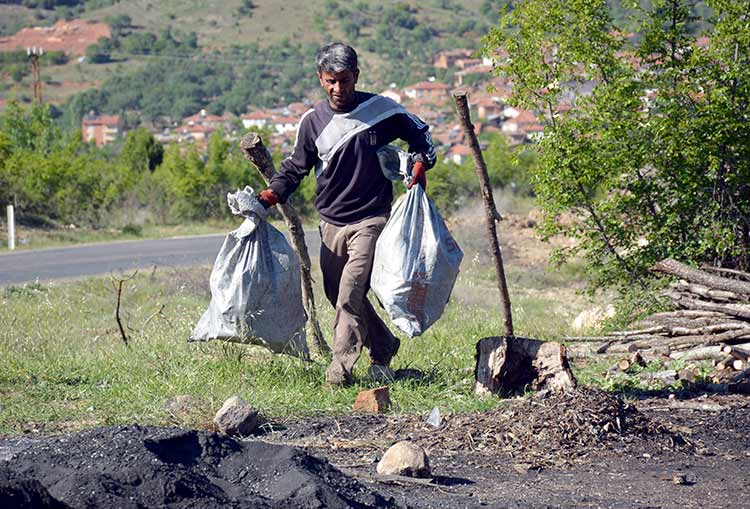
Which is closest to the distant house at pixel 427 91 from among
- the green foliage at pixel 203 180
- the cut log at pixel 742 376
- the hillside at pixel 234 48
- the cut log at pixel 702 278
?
the hillside at pixel 234 48

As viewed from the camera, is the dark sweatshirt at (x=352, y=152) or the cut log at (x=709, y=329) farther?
the cut log at (x=709, y=329)

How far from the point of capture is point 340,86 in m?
6.09

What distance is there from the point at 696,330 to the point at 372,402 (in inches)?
129

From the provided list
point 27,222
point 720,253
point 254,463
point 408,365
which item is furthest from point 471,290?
point 27,222

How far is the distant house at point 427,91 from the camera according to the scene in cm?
6419

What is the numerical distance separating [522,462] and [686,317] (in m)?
3.79

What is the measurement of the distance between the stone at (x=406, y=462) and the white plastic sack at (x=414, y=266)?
137 centimetres

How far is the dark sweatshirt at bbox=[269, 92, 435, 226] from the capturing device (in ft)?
20.1

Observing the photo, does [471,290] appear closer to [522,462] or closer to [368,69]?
[522,462]

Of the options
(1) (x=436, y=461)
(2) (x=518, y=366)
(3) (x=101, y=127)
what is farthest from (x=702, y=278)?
(3) (x=101, y=127)

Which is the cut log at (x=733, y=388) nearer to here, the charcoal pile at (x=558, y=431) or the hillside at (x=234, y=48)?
the charcoal pile at (x=558, y=431)

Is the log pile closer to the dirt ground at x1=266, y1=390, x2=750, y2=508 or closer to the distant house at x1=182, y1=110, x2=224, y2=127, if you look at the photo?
the dirt ground at x1=266, y1=390, x2=750, y2=508

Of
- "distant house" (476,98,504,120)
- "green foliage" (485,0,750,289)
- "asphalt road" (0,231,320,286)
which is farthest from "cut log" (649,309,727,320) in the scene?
"distant house" (476,98,504,120)

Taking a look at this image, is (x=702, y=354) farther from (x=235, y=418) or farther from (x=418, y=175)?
(x=235, y=418)
